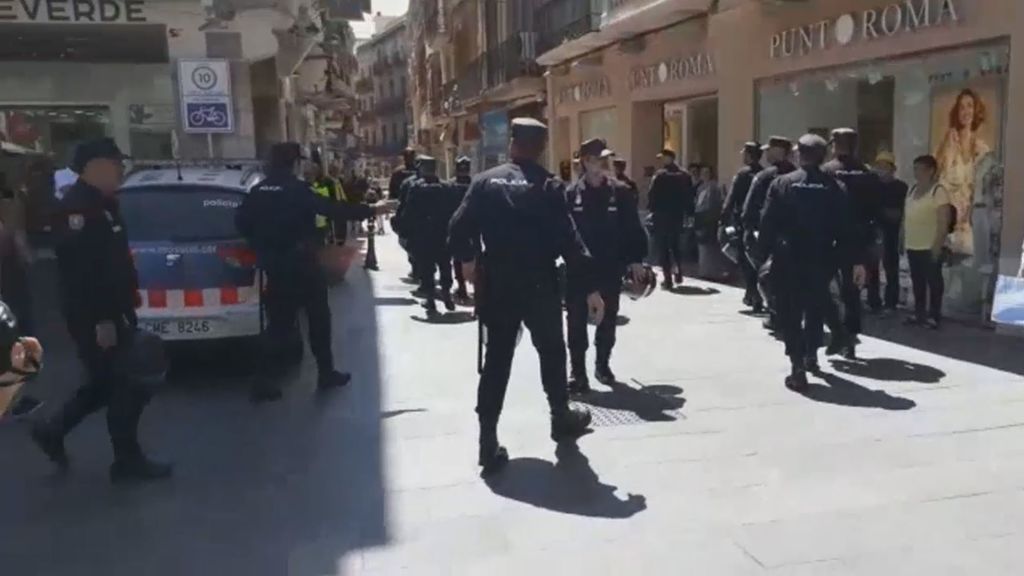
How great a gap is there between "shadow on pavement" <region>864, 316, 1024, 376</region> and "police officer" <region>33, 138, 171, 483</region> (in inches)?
243

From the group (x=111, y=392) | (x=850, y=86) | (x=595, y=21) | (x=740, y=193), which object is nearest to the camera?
(x=111, y=392)

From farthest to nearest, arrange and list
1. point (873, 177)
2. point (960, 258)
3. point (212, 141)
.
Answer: point (212, 141), point (960, 258), point (873, 177)

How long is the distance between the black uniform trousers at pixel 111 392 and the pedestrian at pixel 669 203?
803 centimetres

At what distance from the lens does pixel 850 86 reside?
35.8 feet

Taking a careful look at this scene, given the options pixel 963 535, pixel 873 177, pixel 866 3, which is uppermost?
pixel 866 3

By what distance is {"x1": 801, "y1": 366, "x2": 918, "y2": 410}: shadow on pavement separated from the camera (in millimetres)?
6227

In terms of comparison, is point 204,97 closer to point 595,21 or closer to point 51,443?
point 595,21

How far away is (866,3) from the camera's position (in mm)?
9969

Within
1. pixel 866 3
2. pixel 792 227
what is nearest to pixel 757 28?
pixel 866 3

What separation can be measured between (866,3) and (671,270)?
166 inches

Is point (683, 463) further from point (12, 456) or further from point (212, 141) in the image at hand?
point (212, 141)

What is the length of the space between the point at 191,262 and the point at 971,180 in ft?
24.2

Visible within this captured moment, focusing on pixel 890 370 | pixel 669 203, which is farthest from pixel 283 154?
pixel 669 203

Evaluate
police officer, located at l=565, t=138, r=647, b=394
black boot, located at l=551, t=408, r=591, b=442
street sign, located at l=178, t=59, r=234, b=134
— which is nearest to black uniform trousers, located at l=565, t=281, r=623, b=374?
police officer, located at l=565, t=138, r=647, b=394
